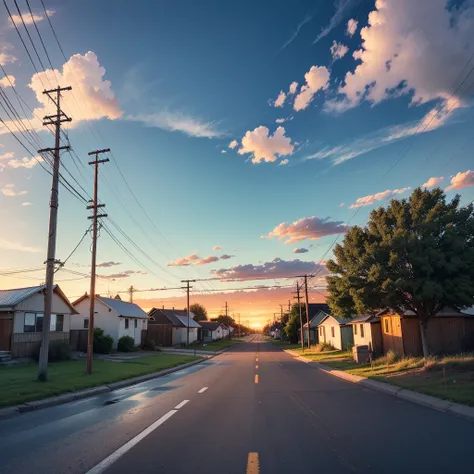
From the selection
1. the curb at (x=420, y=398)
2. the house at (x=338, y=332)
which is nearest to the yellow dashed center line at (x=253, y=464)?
the curb at (x=420, y=398)

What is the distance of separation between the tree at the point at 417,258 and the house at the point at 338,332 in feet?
70.6

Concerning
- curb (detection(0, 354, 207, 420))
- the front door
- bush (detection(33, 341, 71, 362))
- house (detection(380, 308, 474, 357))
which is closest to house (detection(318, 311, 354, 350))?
house (detection(380, 308, 474, 357))

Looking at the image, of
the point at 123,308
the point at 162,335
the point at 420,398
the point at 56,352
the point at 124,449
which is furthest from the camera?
the point at 162,335

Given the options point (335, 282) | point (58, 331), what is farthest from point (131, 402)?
point (58, 331)

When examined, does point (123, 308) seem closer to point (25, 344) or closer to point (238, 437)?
point (25, 344)

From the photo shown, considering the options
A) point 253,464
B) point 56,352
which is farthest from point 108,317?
point 253,464

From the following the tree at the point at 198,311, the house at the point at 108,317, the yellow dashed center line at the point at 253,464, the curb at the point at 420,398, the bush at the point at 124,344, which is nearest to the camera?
the yellow dashed center line at the point at 253,464

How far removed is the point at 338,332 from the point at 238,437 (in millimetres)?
39835

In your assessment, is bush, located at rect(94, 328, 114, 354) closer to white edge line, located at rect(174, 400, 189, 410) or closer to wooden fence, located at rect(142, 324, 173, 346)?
wooden fence, located at rect(142, 324, 173, 346)

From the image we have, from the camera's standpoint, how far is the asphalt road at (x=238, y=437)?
6.19m

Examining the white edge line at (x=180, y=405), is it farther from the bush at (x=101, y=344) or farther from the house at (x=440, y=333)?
the bush at (x=101, y=344)

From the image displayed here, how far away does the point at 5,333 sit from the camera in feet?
91.4

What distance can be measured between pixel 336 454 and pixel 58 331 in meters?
32.0

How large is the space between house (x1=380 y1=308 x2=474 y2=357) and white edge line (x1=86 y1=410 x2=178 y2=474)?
1907 centimetres
